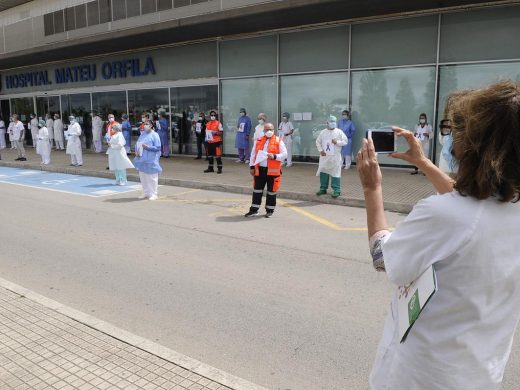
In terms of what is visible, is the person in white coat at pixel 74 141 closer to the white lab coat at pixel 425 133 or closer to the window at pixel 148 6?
the window at pixel 148 6

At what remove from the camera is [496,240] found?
1.45m

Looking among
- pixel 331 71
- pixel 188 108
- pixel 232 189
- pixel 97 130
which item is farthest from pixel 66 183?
pixel 97 130

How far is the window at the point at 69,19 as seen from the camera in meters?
23.7

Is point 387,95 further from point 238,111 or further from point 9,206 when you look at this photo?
point 9,206

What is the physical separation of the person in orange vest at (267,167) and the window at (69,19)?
18.5 meters

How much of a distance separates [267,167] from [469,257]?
7839 mm

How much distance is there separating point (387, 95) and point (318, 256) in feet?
31.6

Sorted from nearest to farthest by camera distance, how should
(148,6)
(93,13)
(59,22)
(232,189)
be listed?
(232,189), (148,6), (93,13), (59,22)

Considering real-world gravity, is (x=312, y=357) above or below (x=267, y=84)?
below

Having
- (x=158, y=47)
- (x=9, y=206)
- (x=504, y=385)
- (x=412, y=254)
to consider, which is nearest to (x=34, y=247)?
(x=9, y=206)

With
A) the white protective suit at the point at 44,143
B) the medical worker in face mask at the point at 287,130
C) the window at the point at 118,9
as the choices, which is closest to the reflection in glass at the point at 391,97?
the medical worker in face mask at the point at 287,130

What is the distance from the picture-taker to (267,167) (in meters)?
9.24

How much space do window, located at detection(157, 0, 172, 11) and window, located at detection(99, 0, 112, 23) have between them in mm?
3343

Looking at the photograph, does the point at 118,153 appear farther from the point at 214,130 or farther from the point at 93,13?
the point at 93,13
